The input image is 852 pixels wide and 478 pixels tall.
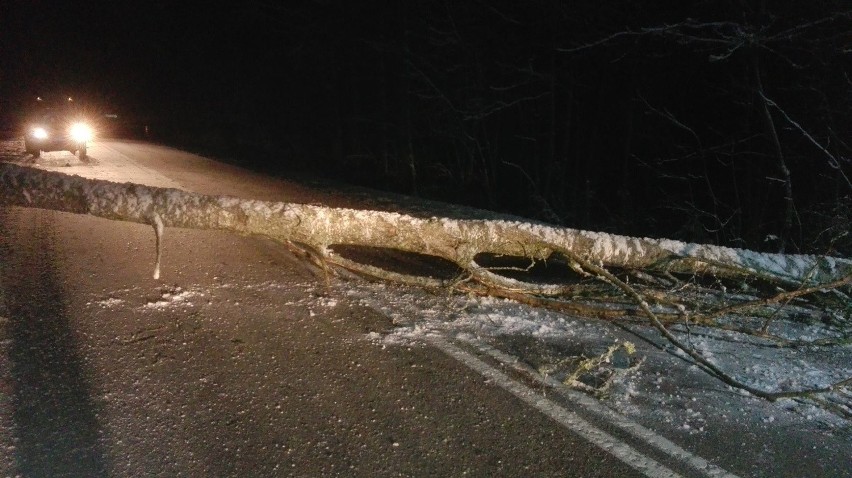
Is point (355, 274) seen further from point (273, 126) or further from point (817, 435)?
point (273, 126)

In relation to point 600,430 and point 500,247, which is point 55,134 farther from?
point 600,430

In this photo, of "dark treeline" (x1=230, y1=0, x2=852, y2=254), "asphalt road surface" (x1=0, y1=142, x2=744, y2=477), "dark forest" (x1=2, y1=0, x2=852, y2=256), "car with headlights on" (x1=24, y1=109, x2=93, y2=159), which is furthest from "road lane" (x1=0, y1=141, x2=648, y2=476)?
"car with headlights on" (x1=24, y1=109, x2=93, y2=159)

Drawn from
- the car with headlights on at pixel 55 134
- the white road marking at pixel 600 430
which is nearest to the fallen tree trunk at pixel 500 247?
the white road marking at pixel 600 430

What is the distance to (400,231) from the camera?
5.46 m

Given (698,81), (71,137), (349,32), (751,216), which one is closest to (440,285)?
(751,216)

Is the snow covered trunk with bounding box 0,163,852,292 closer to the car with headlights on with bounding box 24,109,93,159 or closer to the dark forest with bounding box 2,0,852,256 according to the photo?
the dark forest with bounding box 2,0,852,256

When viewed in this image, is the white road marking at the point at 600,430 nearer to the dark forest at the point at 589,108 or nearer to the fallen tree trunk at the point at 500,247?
the fallen tree trunk at the point at 500,247

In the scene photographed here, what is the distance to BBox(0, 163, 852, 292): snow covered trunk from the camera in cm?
508

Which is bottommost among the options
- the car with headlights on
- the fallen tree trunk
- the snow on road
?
the snow on road

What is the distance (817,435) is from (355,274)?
13.4 ft

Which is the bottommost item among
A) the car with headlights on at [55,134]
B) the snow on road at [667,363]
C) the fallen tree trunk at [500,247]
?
the snow on road at [667,363]

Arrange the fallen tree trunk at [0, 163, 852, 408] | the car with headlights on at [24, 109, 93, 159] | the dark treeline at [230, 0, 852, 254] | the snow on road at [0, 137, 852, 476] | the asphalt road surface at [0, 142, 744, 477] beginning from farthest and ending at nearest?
the car with headlights on at [24, 109, 93, 159]
the dark treeline at [230, 0, 852, 254]
the fallen tree trunk at [0, 163, 852, 408]
the snow on road at [0, 137, 852, 476]
the asphalt road surface at [0, 142, 744, 477]

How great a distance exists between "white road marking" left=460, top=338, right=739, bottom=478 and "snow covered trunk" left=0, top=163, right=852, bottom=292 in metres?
1.28

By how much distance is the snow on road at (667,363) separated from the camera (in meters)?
3.26
